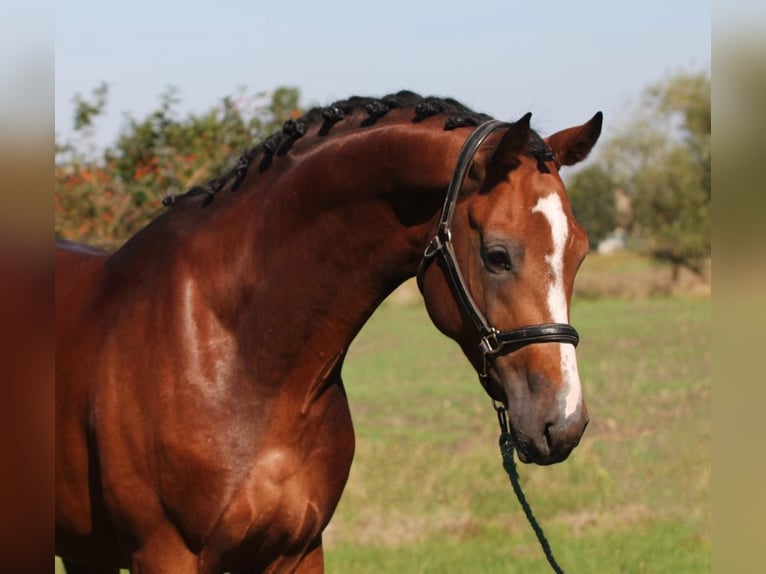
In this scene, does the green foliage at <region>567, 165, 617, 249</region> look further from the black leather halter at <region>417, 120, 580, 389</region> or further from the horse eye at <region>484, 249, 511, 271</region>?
the horse eye at <region>484, 249, 511, 271</region>

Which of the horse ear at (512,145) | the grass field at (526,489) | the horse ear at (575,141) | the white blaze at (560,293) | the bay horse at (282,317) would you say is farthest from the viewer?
the grass field at (526,489)

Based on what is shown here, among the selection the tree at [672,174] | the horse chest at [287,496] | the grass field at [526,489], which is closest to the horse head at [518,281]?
the horse chest at [287,496]

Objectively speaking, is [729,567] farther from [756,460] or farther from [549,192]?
[549,192]

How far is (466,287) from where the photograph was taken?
3197 mm

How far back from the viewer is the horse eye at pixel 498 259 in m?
3.07

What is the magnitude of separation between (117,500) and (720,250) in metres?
2.22

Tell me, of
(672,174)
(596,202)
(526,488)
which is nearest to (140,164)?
(526,488)

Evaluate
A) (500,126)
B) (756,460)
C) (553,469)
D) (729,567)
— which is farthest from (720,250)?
(553,469)

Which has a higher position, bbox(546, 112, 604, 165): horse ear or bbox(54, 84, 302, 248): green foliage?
bbox(546, 112, 604, 165): horse ear

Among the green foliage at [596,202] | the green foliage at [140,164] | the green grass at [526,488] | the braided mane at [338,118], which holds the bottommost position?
the green foliage at [596,202]

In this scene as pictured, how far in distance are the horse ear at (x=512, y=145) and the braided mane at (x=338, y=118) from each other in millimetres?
291

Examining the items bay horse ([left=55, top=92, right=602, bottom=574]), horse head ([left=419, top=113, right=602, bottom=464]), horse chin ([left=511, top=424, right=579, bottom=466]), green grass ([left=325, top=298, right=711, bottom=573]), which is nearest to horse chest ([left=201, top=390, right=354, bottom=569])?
bay horse ([left=55, top=92, right=602, bottom=574])

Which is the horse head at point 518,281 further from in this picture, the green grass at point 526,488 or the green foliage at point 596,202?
the green foliage at point 596,202

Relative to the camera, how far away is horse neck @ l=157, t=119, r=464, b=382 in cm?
343
